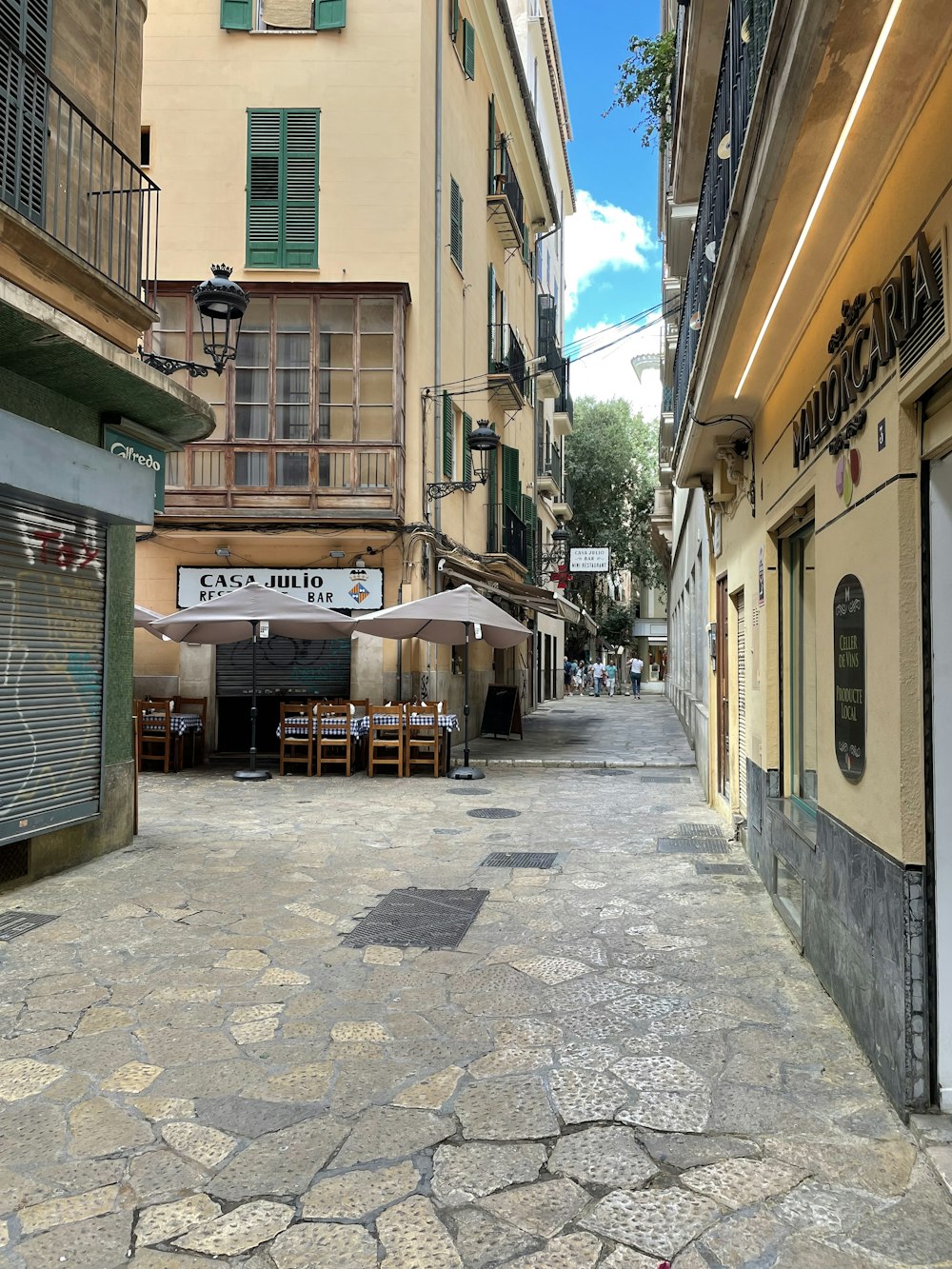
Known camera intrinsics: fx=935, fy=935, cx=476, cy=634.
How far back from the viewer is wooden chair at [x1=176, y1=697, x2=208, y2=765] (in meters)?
14.7

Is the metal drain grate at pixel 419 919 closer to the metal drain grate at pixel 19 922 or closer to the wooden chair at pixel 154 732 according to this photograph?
the metal drain grate at pixel 19 922

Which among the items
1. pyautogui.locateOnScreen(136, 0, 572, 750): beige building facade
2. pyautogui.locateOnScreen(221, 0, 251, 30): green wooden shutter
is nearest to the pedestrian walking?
pyautogui.locateOnScreen(136, 0, 572, 750): beige building facade

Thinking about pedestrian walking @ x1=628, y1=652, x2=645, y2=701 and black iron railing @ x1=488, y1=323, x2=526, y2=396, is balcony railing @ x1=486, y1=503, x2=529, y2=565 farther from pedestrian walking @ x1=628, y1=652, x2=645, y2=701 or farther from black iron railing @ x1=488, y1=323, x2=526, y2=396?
pedestrian walking @ x1=628, y1=652, x2=645, y2=701

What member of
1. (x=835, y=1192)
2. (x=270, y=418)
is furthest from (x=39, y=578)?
(x=270, y=418)

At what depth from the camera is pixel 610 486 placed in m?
42.2

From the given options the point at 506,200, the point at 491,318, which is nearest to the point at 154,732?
the point at 491,318

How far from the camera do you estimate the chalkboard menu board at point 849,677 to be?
390cm

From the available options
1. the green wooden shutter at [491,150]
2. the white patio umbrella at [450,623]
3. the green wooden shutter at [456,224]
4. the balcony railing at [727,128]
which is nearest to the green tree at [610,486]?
the green wooden shutter at [491,150]

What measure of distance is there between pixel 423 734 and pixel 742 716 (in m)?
6.22

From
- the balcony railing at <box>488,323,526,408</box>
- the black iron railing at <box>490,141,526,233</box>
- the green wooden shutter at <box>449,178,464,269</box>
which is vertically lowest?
the balcony railing at <box>488,323,526,408</box>

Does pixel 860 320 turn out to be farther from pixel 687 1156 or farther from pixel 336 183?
pixel 336 183

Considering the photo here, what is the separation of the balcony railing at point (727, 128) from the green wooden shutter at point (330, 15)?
1045cm

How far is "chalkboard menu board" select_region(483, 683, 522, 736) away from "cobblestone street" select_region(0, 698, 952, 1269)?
11.8 m

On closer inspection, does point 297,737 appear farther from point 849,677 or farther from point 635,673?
point 635,673
